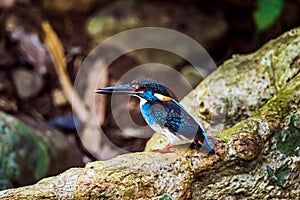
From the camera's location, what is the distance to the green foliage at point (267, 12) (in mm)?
5047

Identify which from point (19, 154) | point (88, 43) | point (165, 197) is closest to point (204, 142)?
point (165, 197)

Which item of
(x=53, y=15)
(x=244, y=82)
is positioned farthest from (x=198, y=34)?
(x=244, y=82)

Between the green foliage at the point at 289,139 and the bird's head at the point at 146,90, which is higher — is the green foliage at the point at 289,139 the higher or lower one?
the lower one

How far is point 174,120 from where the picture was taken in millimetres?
2713

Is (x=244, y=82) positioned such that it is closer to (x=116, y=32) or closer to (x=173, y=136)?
(x=173, y=136)

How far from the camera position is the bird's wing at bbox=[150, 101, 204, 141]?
8.84 ft

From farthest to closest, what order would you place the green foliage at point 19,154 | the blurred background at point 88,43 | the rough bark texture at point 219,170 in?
the blurred background at point 88,43 < the green foliage at point 19,154 < the rough bark texture at point 219,170

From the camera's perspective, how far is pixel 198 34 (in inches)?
238

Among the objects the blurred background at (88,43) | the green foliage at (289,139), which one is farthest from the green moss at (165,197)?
the blurred background at (88,43)

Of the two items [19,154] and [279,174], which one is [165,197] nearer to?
[279,174]

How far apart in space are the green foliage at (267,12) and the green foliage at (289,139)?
2237 millimetres

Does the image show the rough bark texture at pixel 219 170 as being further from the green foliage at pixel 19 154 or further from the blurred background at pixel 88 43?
the blurred background at pixel 88 43

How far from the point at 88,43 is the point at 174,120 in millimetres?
3877

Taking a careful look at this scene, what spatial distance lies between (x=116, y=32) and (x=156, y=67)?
0.73 m
